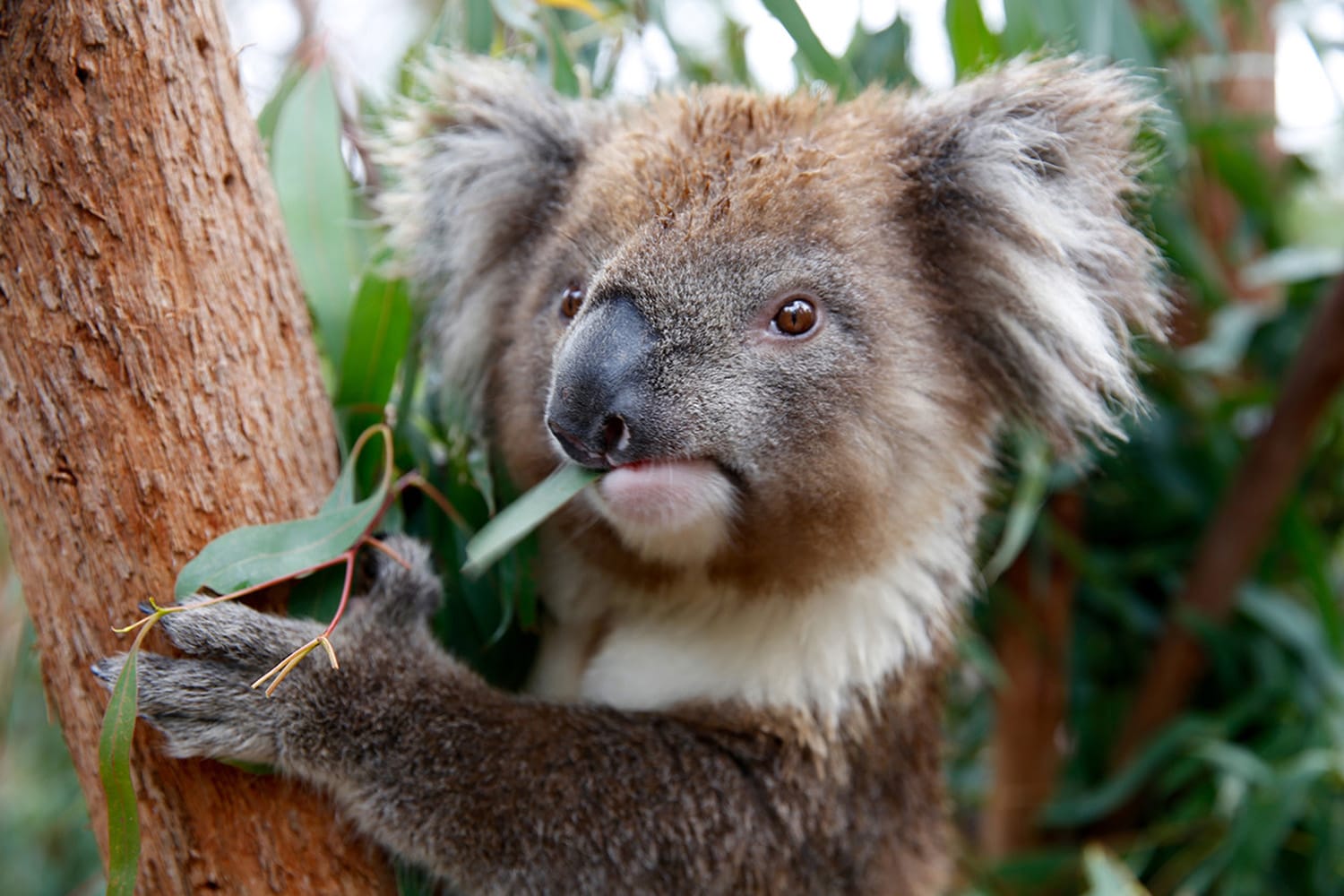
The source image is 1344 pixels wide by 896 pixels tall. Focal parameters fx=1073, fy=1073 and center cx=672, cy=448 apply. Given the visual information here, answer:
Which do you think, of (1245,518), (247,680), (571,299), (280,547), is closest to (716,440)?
(571,299)

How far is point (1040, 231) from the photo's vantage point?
5.69 feet

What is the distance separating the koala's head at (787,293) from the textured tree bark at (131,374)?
49cm

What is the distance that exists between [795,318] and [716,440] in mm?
248

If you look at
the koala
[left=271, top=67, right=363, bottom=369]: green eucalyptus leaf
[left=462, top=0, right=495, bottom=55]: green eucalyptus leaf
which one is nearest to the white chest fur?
the koala

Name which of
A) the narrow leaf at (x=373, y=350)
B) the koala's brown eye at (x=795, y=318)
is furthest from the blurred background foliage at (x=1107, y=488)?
the koala's brown eye at (x=795, y=318)

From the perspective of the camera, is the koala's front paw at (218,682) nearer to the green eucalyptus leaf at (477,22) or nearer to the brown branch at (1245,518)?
the green eucalyptus leaf at (477,22)

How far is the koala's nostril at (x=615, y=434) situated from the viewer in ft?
4.85

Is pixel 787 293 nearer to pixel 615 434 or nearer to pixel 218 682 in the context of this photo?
pixel 615 434

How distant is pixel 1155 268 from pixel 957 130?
437 millimetres

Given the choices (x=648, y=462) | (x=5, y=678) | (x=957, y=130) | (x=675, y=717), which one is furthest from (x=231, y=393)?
(x=5, y=678)

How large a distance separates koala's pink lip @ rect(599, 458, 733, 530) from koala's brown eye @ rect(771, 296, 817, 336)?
240 millimetres

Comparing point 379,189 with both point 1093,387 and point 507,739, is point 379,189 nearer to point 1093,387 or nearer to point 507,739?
point 507,739

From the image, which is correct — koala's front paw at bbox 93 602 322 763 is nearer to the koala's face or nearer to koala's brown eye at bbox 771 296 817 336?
the koala's face

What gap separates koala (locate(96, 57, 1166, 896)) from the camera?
5.14ft
